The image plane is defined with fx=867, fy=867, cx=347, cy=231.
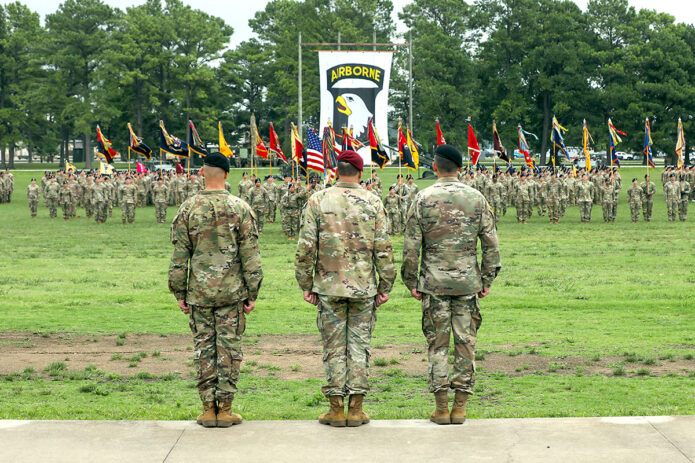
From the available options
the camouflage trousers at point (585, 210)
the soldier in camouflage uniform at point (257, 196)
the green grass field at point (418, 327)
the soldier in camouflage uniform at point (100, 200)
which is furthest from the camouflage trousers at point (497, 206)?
the soldier in camouflage uniform at point (100, 200)

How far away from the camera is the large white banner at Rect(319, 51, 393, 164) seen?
156 ft

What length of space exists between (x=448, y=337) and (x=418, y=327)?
5.26m

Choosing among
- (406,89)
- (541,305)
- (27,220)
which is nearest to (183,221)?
(541,305)

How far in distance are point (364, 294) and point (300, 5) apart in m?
87.2

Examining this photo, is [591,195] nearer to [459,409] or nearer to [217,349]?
[459,409]

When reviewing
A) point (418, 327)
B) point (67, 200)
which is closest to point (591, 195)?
point (67, 200)

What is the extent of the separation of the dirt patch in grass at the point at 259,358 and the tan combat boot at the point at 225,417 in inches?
99.6

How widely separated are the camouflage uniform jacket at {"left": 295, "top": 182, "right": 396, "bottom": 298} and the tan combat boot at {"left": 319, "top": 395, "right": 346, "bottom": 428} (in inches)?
30.0

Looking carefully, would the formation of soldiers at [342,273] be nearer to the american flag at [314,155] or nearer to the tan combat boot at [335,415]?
the tan combat boot at [335,415]

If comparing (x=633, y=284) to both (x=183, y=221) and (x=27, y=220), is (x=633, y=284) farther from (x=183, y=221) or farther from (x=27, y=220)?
(x=27, y=220)

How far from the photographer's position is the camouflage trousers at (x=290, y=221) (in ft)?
83.9

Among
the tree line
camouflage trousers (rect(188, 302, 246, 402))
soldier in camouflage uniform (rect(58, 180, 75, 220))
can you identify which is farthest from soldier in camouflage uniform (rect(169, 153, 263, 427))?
the tree line

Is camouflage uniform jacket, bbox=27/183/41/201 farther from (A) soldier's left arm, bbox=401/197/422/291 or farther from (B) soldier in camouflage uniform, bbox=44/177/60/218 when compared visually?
(A) soldier's left arm, bbox=401/197/422/291

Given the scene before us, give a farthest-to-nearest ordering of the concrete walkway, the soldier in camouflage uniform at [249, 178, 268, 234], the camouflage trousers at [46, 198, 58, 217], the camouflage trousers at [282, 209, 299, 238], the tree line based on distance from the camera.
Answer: the tree line, the camouflage trousers at [46, 198, 58, 217], the soldier in camouflage uniform at [249, 178, 268, 234], the camouflage trousers at [282, 209, 299, 238], the concrete walkway
